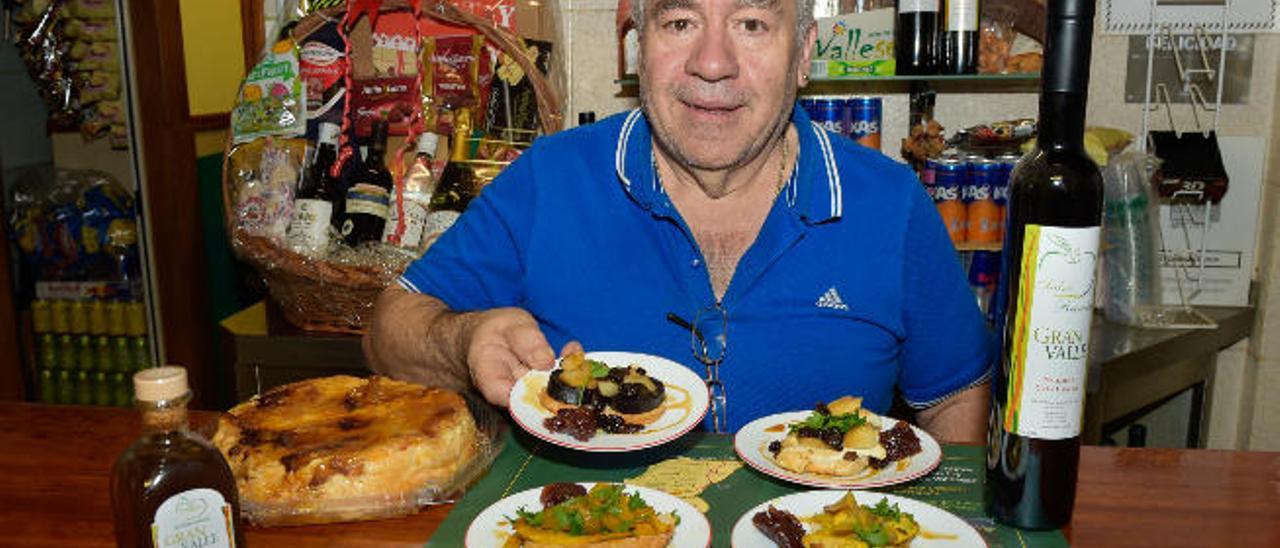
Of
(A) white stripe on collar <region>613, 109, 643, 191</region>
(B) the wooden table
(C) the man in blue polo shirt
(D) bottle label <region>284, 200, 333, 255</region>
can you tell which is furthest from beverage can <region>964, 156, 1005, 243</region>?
(D) bottle label <region>284, 200, 333, 255</region>

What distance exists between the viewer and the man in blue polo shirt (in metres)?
1.55

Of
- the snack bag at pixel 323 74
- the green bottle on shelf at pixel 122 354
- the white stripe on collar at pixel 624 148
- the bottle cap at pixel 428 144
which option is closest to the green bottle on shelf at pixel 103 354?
the green bottle on shelf at pixel 122 354

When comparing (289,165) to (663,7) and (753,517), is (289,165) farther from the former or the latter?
(753,517)

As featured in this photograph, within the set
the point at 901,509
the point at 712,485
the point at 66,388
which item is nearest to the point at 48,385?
the point at 66,388

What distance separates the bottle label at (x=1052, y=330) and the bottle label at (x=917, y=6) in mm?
1507

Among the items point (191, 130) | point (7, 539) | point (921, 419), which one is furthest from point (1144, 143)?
point (191, 130)

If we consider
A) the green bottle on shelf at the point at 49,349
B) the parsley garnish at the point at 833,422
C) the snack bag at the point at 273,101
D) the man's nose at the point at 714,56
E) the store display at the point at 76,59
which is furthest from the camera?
the green bottle on shelf at the point at 49,349

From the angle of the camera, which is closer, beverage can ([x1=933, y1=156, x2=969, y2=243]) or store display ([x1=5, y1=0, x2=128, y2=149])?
beverage can ([x1=933, y1=156, x2=969, y2=243])

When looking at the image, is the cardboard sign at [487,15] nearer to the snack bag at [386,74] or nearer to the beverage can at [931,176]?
the snack bag at [386,74]

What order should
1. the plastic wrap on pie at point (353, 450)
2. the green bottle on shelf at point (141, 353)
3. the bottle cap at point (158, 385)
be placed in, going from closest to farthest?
the bottle cap at point (158, 385) < the plastic wrap on pie at point (353, 450) < the green bottle on shelf at point (141, 353)

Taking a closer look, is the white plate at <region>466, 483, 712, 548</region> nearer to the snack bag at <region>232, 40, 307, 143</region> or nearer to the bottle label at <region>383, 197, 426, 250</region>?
the bottle label at <region>383, 197, 426, 250</region>

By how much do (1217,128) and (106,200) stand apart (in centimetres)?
362

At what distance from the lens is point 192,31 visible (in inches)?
131

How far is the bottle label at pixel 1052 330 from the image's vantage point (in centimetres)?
88
